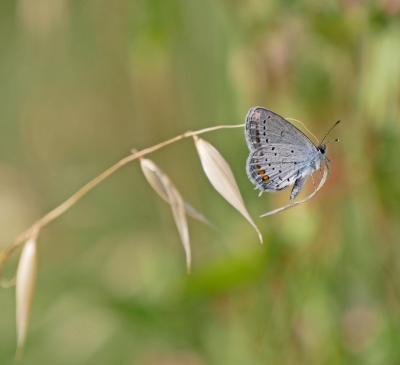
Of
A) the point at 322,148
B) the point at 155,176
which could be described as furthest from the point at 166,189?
the point at 322,148

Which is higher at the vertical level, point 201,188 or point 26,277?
point 26,277

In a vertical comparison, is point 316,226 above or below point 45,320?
above

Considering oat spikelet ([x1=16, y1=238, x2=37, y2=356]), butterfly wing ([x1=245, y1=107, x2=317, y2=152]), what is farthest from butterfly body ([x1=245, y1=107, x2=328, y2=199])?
oat spikelet ([x1=16, y1=238, x2=37, y2=356])

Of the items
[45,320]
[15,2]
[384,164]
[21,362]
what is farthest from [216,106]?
[15,2]

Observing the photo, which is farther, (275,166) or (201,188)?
(201,188)

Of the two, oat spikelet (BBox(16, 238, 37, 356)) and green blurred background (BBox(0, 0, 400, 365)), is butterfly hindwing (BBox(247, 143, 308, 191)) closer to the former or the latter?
oat spikelet (BBox(16, 238, 37, 356))

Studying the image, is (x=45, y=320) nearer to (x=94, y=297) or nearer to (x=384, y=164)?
(x=94, y=297)

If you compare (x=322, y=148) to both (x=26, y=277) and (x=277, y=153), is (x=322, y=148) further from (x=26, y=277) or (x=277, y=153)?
(x=26, y=277)
